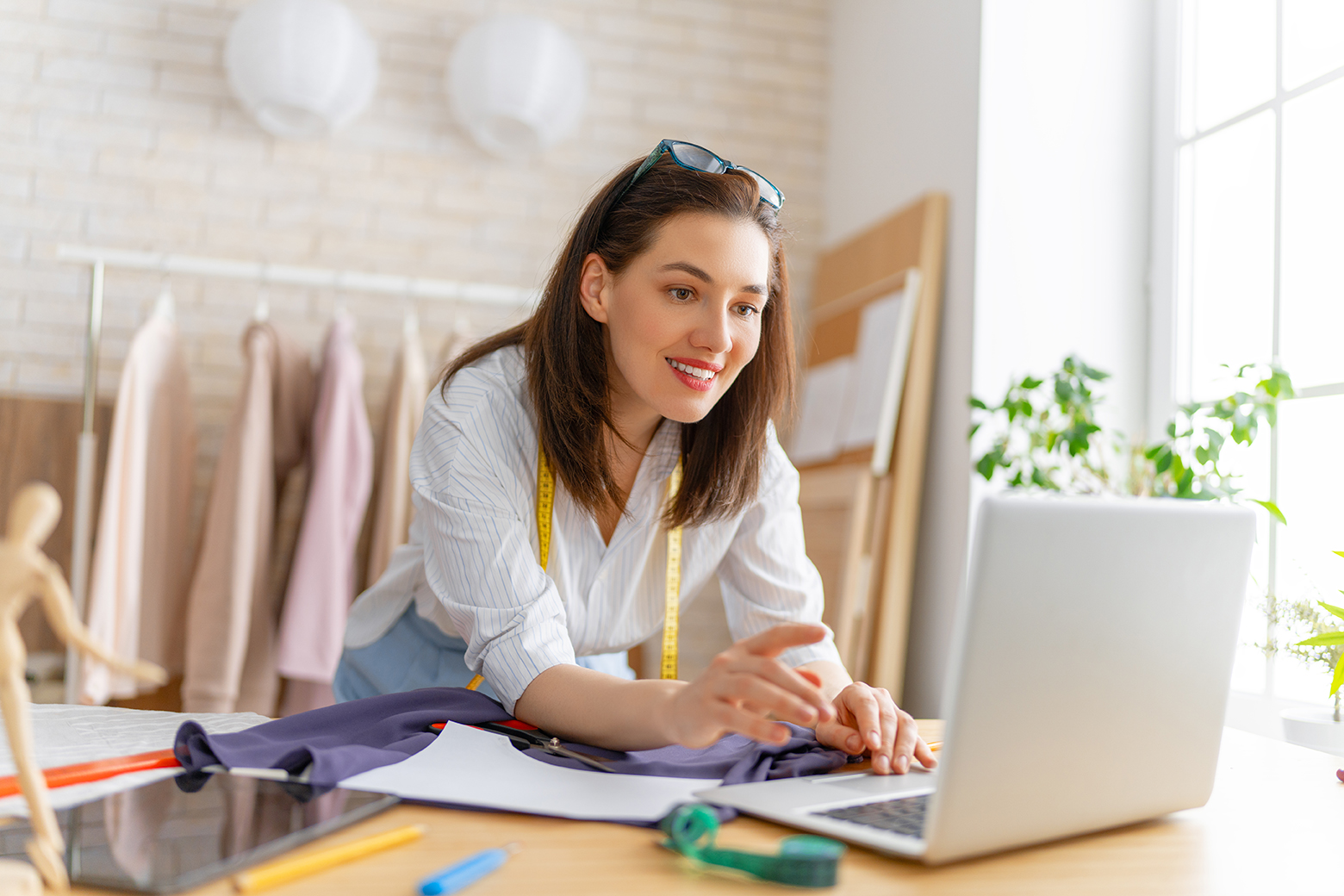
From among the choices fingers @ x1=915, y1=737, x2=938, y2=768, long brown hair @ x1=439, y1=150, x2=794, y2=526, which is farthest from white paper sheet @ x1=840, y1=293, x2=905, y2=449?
fingers @ x1=915, y1=737, x2=938, y2=768

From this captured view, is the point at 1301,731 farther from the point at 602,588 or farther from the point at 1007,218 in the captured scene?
the point at 1007,218

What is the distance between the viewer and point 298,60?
2654 mm

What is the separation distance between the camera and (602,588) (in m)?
1.39

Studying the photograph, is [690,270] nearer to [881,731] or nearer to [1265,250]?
[881,731]

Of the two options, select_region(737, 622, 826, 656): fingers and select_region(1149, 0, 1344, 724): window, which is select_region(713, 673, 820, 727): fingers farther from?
select_region(1149, 0, 1344, 724): window

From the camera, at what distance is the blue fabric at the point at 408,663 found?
1444 millimetres

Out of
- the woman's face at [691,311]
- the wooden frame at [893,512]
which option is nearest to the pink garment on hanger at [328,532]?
the wooden frame at [893,512]

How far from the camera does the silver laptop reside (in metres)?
0.66

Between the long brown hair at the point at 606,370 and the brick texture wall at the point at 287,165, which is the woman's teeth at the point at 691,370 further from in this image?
the brick texture wall at the point at 287,165

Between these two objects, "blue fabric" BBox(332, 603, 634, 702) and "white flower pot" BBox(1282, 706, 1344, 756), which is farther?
"blue fabric" BBox(332, 603, 634, 702)

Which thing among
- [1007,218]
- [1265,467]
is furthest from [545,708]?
[1007,218]

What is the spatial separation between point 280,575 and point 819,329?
5.82 ft

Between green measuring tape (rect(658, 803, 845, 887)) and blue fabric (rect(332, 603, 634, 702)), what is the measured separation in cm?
77

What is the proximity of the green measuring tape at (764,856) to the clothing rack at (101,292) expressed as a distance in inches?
72.9
